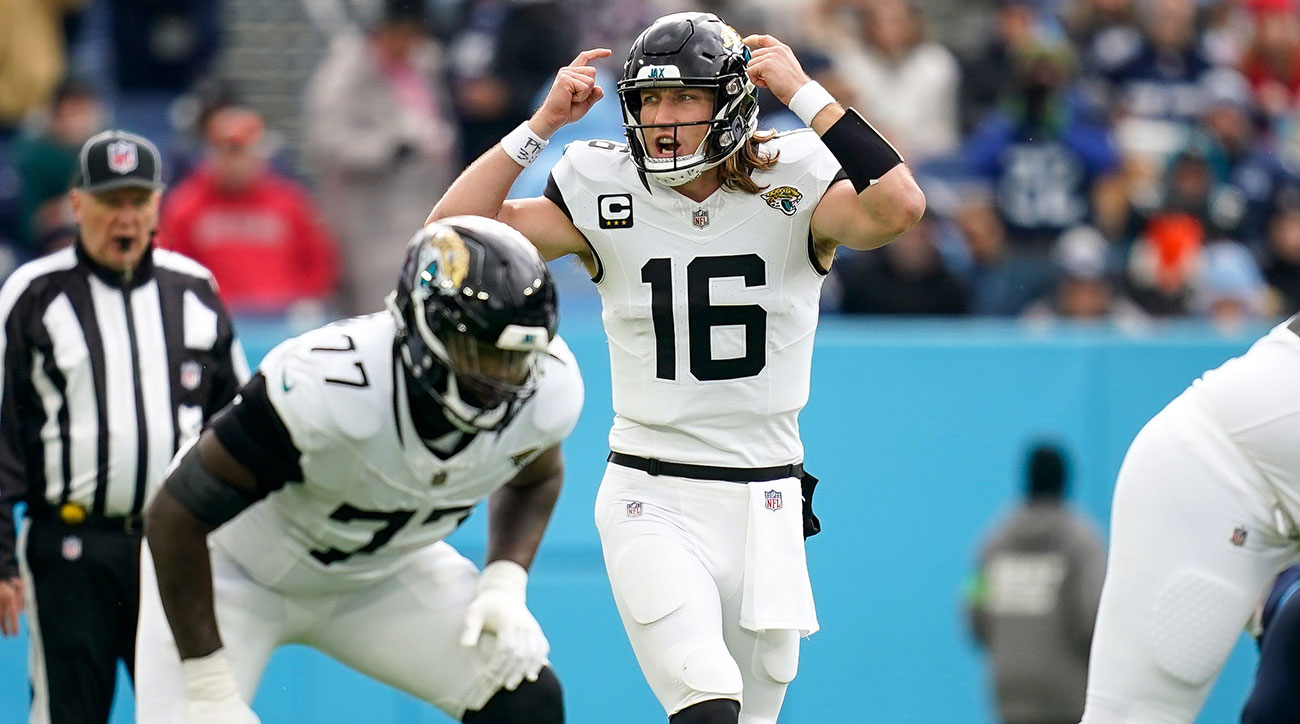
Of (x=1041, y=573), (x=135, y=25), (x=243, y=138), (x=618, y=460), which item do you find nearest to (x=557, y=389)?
(x=618, y=460)

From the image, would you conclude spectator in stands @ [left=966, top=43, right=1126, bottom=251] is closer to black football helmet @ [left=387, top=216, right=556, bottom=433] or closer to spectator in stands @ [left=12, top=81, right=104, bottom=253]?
spectator in stands @ [left=12, top=81, right=104, bottom=253]

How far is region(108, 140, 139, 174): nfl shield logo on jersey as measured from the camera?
543 centimetres

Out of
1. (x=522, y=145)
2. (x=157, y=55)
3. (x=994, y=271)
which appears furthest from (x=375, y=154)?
(x=522, y=145)

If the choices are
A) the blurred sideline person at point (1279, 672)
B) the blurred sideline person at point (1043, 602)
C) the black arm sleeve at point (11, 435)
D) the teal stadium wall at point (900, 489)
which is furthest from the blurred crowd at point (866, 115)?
the blurred sideline person at point (1279, 672)

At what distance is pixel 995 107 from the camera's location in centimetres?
1012

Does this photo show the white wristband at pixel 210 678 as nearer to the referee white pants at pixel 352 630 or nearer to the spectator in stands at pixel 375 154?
the referee white pants at pixel 352 630

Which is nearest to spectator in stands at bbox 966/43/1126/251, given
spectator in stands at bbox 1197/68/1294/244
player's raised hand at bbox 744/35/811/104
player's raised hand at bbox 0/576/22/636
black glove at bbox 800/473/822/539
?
spectator in stands at bbox 1197/68/1294/244

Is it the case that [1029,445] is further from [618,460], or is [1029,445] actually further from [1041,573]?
[618,460]

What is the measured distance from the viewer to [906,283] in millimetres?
8367

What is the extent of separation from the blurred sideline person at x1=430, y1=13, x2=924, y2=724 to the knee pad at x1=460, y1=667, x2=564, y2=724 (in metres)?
0.25

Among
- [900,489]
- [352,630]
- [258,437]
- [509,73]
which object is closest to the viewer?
[258,437]

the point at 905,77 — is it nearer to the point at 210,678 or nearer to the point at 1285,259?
the point at 1285,259

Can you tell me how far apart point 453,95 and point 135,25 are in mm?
1824

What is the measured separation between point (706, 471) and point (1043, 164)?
5.63 meters
